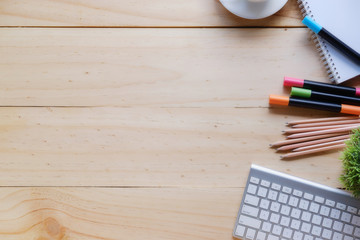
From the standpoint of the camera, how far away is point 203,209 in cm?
93

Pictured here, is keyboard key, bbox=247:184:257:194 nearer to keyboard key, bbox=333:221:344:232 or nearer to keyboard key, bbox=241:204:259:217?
keyboard key, bbox=241:204:259:217

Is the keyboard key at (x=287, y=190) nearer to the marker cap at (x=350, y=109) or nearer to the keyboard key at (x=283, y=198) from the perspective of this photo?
the keyboard key at (x=283, y=198)

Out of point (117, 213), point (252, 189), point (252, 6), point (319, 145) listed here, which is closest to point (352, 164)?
point (319, 145)

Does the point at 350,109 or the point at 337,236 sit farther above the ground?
the point at 350,109

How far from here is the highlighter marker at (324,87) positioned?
2.97ft

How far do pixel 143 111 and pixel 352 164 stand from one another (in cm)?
38

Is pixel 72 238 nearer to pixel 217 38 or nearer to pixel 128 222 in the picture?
pixel 128 222

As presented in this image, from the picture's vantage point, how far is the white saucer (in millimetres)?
898

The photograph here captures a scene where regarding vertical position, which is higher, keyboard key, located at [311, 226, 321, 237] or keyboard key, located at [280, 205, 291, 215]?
keyboard key, located at [280, 205, 291, 215]

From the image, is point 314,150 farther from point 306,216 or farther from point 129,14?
point 129,14

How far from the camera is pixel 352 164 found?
84 centimetres

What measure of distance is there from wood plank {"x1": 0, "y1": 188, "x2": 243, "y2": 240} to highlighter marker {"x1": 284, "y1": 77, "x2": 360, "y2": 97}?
0.22 metres

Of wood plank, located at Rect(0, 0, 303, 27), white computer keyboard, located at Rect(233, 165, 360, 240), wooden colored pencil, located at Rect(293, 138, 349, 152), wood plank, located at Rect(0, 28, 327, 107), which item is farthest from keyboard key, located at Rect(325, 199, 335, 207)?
wood plank, located at Rect(0, 0, 303, 27)

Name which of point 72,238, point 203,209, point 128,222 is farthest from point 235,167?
point 72,238
